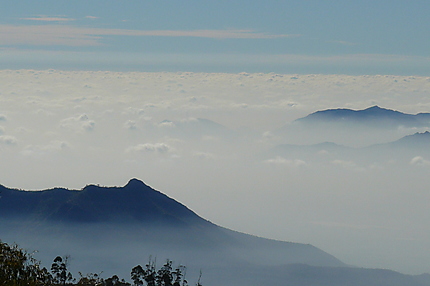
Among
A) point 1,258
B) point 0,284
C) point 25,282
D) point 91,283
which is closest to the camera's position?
point 0,284

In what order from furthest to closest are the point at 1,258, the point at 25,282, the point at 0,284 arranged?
the point at 1,258
the point at 25,282
the point at 0,284

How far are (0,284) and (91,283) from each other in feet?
333

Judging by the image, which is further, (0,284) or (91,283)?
(91,283)

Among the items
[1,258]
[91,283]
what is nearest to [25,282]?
[1,258]

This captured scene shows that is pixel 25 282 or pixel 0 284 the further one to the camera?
pixel 25 282

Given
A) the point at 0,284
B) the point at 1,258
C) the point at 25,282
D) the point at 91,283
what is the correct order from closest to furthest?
the point at 0,284 → the point at 25,282 → the point at 1,258 → the point at 91,283

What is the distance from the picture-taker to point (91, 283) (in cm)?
17738

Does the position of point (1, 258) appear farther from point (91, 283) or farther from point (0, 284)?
point (91, 283)

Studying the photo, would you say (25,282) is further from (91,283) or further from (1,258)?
(91,283)

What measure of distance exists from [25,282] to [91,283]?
9552 centimetres

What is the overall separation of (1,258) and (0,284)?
19.1 m

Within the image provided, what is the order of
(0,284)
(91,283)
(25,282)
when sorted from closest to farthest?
(0,284), (25,282), (91,283)

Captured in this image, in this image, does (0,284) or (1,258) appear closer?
(0,284)

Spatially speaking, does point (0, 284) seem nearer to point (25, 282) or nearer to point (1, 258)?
point (25, 282)
